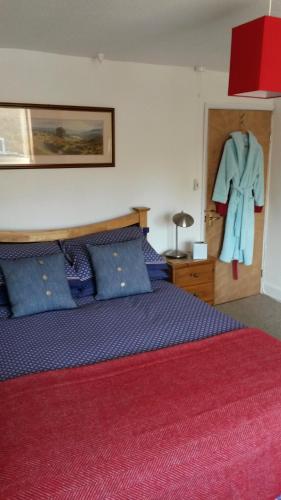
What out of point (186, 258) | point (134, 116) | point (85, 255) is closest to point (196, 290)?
point (186, 258)

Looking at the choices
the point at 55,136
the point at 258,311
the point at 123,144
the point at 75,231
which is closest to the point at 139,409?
the point at 75,231

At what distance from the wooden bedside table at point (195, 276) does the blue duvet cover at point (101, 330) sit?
2.01 ft

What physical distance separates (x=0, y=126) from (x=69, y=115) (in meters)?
0.52

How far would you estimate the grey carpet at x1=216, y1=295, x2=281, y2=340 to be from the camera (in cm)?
370

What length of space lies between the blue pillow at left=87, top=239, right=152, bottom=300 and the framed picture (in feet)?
2.63

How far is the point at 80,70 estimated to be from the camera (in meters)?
3.11

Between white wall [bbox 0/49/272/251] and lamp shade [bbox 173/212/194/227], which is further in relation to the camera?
lamp shade [bbox 173/212/194/227]

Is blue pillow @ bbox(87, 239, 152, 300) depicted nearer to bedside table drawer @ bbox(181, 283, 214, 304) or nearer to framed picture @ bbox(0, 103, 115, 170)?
bedside table drawer @ bbox(181, 283, 214, 304)

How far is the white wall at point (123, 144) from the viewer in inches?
118

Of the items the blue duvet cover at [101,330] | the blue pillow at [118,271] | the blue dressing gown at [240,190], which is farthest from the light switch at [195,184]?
the blue duvet cover at [101,330]

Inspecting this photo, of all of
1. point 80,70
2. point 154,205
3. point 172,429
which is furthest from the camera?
point 154,205

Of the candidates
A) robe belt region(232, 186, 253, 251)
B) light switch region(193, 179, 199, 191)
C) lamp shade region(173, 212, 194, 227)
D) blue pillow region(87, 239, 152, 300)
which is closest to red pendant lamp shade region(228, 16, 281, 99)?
blue pillow region(87, 239, 152, 300)

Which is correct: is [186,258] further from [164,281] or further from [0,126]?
[0,126]

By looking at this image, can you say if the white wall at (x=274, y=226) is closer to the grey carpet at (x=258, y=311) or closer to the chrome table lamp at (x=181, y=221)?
the grey carpet at (x=258, y=311)
